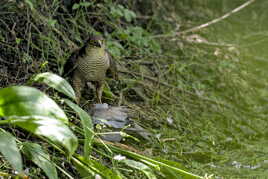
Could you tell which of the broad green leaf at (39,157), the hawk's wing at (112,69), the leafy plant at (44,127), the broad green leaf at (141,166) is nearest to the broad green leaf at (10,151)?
the leafy plant at (44,127)

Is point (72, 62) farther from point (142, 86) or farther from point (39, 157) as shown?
point (39, 157)

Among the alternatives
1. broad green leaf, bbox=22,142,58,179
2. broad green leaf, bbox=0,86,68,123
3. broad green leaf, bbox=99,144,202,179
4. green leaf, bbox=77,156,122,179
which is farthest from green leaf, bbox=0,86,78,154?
broad green leaf, bbox=99,144,202,179

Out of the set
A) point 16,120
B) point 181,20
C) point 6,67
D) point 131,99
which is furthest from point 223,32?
point 16,120

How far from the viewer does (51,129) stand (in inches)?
98.5

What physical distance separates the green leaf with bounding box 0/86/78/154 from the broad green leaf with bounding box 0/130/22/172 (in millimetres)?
91

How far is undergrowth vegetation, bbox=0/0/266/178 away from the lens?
3.24 m

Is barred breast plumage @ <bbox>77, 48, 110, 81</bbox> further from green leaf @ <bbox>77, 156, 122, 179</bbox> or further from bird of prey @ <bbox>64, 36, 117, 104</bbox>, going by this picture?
green leaf @ <bbox>77, 156, 122, 179</bbox>

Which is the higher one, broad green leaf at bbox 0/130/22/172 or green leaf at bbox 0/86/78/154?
green leaf at bbox 0/86/78/154

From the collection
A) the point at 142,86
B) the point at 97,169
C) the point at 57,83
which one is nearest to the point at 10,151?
the point at 57,83

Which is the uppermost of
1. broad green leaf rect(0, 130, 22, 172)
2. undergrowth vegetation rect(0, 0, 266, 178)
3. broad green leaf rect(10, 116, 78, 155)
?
broad green leaf rect(10, 116, 78, 155)

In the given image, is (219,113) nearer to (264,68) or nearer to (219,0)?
Result: (264,68)

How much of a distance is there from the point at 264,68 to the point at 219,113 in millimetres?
1437

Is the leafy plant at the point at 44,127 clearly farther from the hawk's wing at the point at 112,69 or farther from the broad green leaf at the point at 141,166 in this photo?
the hawk's wing at the point at 112,69

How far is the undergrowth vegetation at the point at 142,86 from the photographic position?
3238 mm
